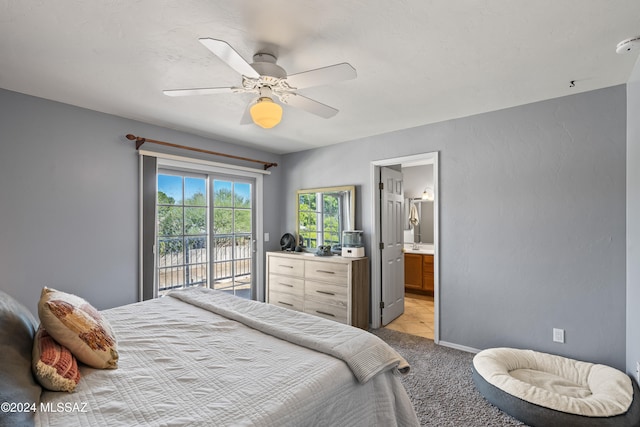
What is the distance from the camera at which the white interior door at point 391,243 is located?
12.9 ft

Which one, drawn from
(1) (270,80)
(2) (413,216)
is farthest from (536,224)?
(2) (413,216)

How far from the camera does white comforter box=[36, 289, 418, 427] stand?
41.4 inches

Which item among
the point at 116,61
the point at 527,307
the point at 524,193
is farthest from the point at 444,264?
the point at 116,61

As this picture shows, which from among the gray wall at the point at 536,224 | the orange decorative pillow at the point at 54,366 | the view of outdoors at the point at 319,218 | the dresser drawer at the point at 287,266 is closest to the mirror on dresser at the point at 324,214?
the view of outdoors at the point at 319,218

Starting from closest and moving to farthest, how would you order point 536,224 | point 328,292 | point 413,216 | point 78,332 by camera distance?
point 78,332
point 536,224
point 328,292
point 413,216

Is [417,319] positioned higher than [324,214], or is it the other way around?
[324,214]

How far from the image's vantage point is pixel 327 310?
370 cm

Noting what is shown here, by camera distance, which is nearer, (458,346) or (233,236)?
(458,346)

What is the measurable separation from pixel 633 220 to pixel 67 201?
15.2 feet

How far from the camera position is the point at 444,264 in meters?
3.26

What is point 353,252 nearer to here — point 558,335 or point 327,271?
point 327,271

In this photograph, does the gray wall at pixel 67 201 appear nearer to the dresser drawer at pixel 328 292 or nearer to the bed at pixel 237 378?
the bed at pixel 237 378

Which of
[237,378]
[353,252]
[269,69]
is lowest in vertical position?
[237,378]

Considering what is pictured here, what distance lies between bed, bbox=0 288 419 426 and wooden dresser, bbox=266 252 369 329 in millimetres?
1670
